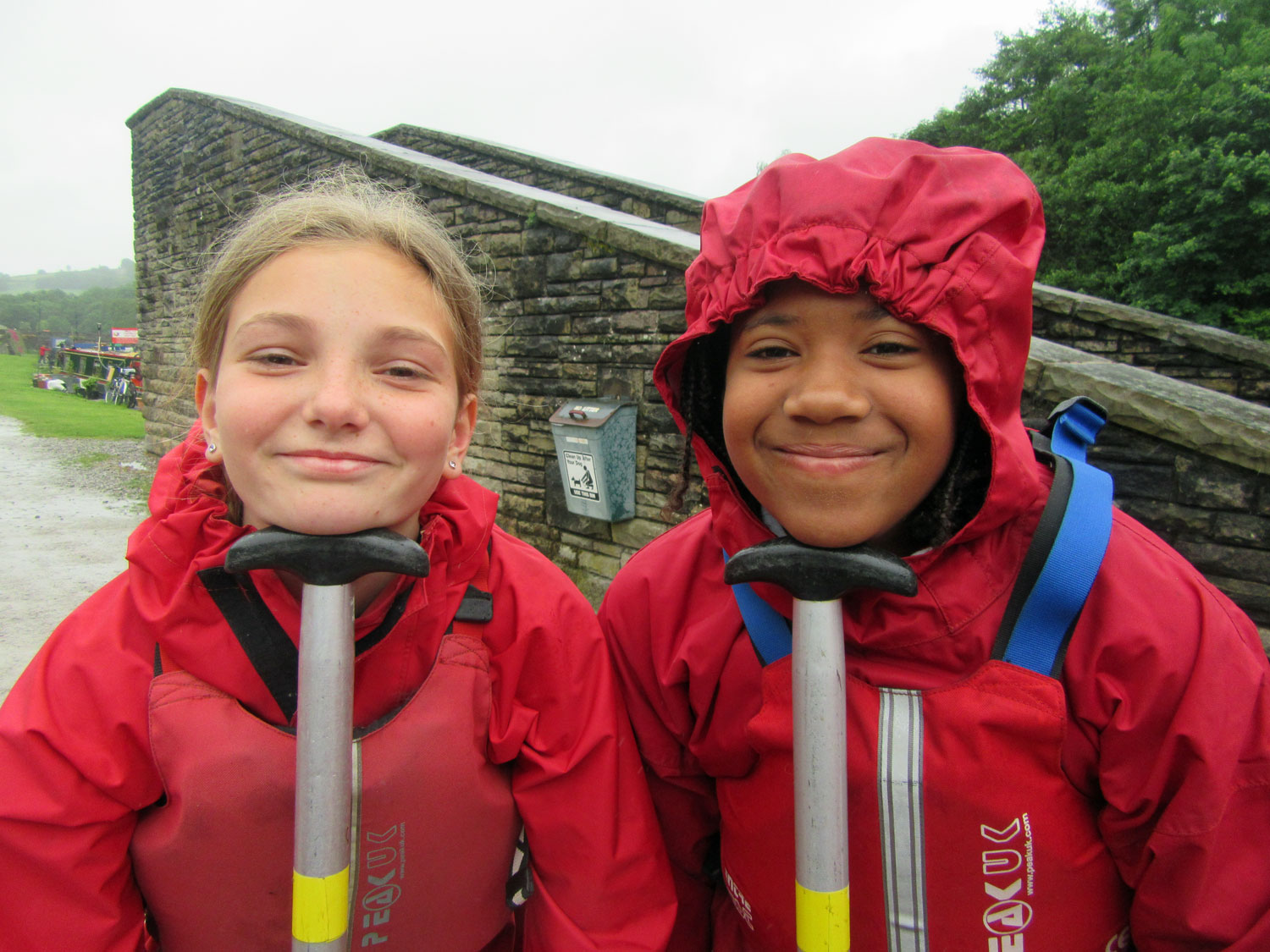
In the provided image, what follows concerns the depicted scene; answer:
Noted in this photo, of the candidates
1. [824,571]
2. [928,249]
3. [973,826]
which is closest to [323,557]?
[824,571]

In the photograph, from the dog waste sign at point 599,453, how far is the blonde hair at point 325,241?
2979mm

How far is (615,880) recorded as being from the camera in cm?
126

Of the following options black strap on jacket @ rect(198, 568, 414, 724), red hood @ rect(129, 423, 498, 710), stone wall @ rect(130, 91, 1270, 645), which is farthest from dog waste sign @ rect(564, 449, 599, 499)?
black strap on jacket @ rect(198, 568, 414, 724)

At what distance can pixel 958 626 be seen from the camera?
3.63ft

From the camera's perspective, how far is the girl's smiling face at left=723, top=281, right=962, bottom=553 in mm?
1033

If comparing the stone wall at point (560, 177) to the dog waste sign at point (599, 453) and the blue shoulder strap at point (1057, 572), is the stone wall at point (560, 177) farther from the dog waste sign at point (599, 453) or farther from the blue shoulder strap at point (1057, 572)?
the blue shoulder strap at point (1057, 572)

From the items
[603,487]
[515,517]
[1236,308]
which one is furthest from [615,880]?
[1236,308]

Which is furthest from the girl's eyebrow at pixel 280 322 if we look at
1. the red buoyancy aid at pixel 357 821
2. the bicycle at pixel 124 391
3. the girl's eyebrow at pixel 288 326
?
the bicycle at pixel 124 391

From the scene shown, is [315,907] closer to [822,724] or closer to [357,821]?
[357,821]

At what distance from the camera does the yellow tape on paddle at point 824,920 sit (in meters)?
0.95

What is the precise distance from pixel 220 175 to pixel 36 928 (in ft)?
31.0

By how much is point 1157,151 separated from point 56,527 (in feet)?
50.1

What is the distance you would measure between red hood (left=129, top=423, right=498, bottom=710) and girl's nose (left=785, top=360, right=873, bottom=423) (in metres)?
0.60

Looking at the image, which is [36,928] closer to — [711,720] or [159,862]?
[159,862]
